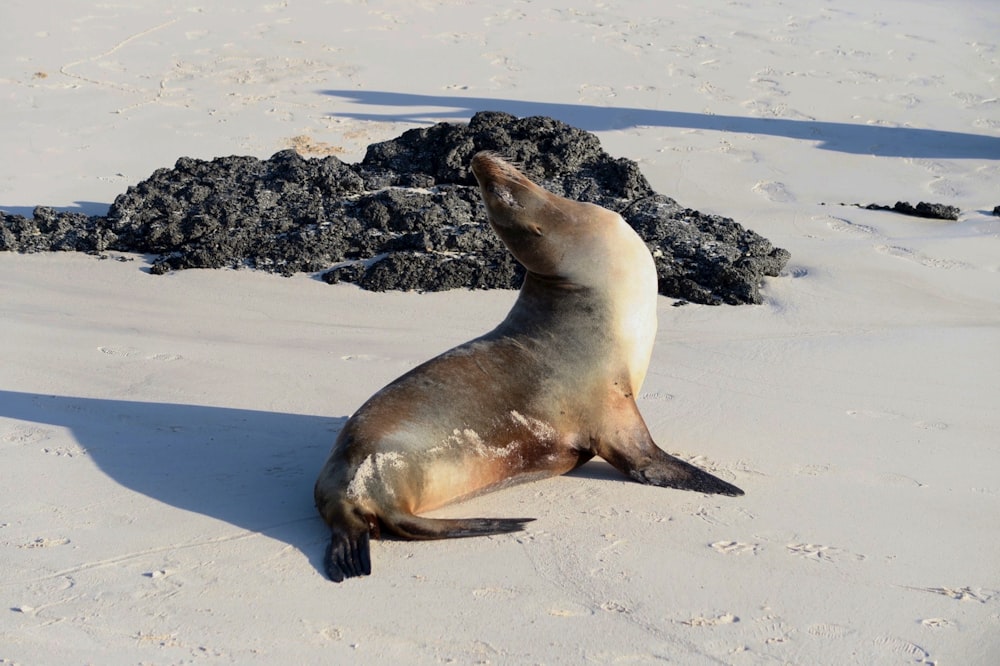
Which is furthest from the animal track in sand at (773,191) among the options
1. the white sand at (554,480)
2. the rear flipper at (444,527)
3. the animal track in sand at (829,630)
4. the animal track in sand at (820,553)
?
the animal track in sand at (829,630)

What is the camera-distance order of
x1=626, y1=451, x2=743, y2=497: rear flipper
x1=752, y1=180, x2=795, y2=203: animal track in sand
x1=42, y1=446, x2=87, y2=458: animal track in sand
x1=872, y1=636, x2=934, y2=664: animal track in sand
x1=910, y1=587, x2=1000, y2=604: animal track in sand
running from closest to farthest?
1. x1=872, y1=636, x2=934, y2=664: animal track in sand
2. x1=910, y1=587, x2=1000, y2=604: animal track in sand
3. x1=626, y1=451, x2=743, y2=497: rear flipper
4. x1=42, y1=446, x2=87, y2=458: animal track in sand
5. x1=752, y1=180, x2=795, y2=203: animal track in sand

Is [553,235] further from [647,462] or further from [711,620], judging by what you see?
[711,620]

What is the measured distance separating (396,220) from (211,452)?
130 inches

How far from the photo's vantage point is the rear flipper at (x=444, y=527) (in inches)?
167

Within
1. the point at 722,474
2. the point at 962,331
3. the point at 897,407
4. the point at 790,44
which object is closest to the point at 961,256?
the point at 962,331

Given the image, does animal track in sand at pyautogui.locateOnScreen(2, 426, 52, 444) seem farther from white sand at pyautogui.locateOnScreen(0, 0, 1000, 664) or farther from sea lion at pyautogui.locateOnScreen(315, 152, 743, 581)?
sea lion at pyautogui.locateOnScreen(315, 152, 743, 581)

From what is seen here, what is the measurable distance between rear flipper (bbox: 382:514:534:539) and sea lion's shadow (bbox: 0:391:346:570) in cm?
27

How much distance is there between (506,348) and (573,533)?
3.08 feet

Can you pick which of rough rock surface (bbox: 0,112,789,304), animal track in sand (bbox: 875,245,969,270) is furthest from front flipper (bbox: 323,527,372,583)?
animal track in sand (bbox: 875,245,969,270)

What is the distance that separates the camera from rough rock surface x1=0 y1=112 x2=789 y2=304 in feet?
25.0

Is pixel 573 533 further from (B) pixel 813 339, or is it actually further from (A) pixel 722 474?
Answer: (B) pixel 813 339

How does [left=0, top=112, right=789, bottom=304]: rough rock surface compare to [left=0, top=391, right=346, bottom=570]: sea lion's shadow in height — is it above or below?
above

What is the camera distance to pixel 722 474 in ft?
15.9

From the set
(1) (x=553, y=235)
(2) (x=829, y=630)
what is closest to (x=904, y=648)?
(2) (x=829, y=630)
